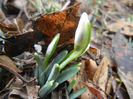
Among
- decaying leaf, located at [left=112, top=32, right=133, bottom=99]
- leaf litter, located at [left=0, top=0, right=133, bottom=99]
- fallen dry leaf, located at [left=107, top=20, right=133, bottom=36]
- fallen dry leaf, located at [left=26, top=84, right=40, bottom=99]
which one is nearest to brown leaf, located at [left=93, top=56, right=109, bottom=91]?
leaf litter, located at [left=0, top=0, right=133, bottom=99]

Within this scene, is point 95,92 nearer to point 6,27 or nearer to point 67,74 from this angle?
point 67,74

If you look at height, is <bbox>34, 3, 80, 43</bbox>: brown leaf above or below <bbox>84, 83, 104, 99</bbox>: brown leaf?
above

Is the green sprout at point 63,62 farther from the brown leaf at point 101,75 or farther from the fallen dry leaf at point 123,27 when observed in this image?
the fallen dry leaf at point 123,27

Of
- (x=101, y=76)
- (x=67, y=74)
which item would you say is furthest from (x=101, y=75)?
(x=67, y=74)

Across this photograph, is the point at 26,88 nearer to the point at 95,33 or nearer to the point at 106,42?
the point at 106,42

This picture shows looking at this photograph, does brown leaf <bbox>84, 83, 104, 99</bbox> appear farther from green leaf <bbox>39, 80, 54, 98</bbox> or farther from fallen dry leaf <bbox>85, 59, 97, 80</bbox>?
green leaf <bbox>39, 80, 54, 98</bbox>

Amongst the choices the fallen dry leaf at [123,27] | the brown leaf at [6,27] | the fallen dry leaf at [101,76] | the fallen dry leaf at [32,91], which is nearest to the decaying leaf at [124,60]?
the fallen dry leaf at [101,76]

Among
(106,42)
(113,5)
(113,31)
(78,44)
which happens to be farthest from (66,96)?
(113,5)

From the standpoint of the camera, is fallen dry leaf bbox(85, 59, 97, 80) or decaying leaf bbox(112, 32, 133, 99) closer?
fallen dry leaf bbox(85, 59, 97, 80)
